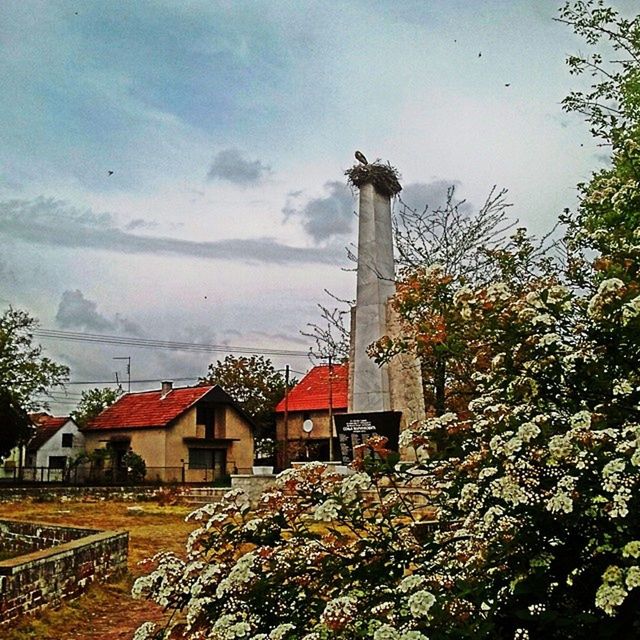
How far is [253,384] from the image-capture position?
135 feet

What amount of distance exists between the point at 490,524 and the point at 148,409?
33.4 meters

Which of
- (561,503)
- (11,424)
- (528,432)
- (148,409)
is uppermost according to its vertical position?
(148,409)

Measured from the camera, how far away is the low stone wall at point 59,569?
533 centimetres

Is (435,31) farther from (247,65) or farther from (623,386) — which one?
(623,386)

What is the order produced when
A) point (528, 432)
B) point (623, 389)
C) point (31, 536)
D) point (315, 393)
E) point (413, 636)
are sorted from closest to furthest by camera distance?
point (413, 636)
point (528, 432)
point (623, 389)
point (31, 536)
point (315, 393)

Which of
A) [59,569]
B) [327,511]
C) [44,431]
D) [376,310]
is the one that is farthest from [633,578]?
[44,431]

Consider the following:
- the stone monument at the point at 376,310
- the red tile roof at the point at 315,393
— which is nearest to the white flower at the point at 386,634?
the stone monument at the point at 376,310

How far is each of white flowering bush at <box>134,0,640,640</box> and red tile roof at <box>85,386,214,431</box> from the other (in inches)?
Answer: 1187

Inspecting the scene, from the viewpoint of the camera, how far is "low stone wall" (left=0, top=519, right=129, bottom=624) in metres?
5.33

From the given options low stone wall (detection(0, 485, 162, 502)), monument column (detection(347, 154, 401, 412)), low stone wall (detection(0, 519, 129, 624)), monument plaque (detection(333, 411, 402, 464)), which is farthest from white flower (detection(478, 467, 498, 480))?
low stone wall (detection(0, 485, 162, 502))

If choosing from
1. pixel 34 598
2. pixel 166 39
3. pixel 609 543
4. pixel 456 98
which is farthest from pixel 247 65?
pixel 609 543

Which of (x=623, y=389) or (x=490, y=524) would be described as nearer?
(x=490, y=524)

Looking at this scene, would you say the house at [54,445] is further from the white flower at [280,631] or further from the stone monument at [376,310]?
the white flower at [280,631]

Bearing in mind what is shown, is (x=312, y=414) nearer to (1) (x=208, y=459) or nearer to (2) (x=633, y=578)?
(1) (x=208, y=459)
